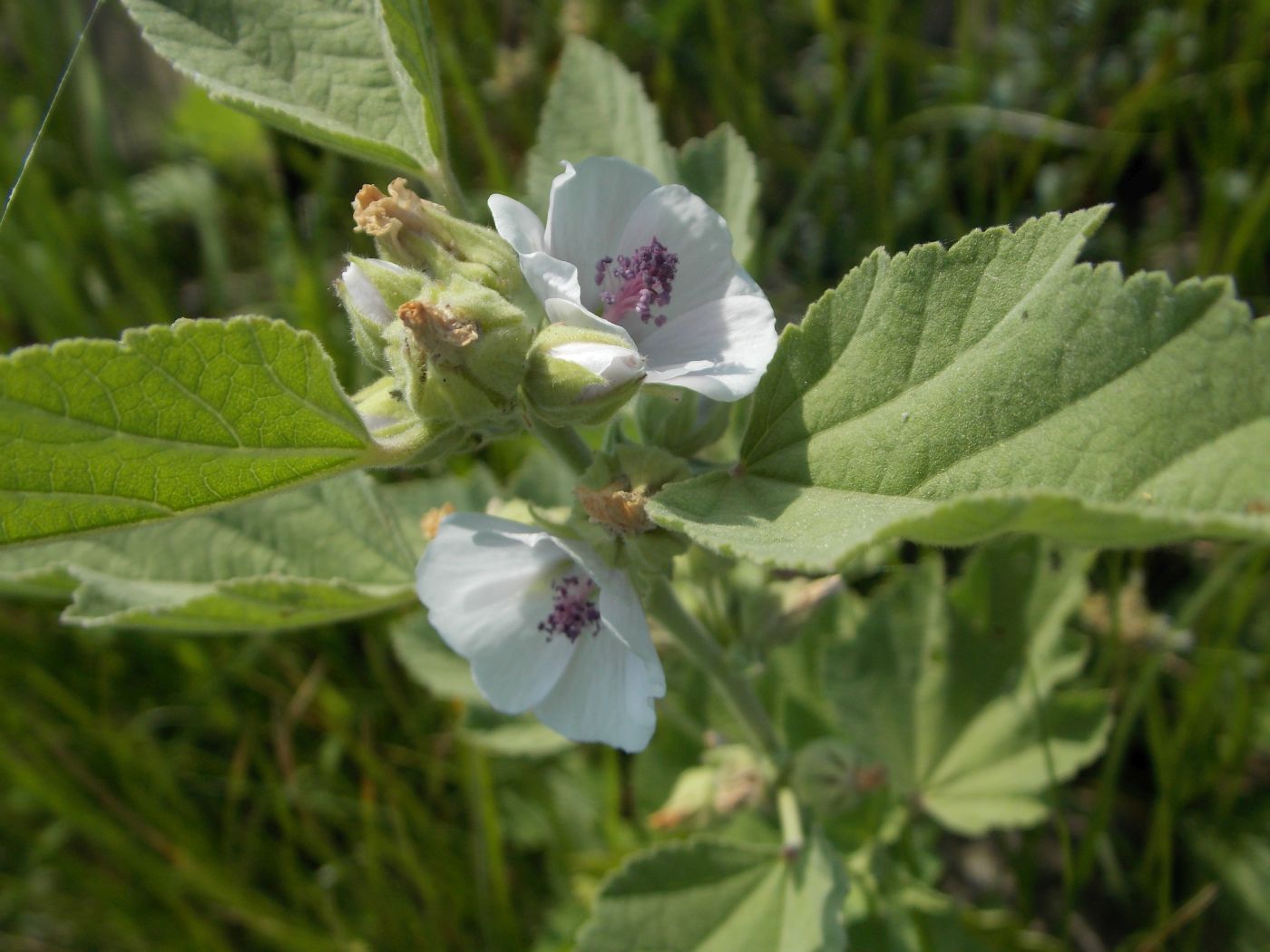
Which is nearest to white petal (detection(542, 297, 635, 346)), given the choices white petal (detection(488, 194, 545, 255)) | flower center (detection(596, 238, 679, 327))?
white petal (detection(488, 194, 545, 255))

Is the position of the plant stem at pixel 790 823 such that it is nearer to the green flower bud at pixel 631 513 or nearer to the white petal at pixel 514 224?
the green flower bud at pixel 631 513

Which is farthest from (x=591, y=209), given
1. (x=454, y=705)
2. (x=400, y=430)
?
(x=454, y=705)

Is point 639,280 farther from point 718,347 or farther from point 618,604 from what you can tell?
point 618,604

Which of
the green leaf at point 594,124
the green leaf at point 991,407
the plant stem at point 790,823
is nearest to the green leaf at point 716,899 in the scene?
the plant stem at point 790,823

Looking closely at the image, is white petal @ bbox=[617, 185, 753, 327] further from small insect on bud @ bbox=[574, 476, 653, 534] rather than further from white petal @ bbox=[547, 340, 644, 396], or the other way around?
small insect on bud @ bbox=[574, 476, 653, 534]

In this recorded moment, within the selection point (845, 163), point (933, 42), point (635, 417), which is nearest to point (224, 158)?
point (845, 163)

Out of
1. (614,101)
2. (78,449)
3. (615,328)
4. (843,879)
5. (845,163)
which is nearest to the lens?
(78,449)

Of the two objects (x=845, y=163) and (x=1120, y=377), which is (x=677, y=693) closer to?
(x=1120, y=377)
